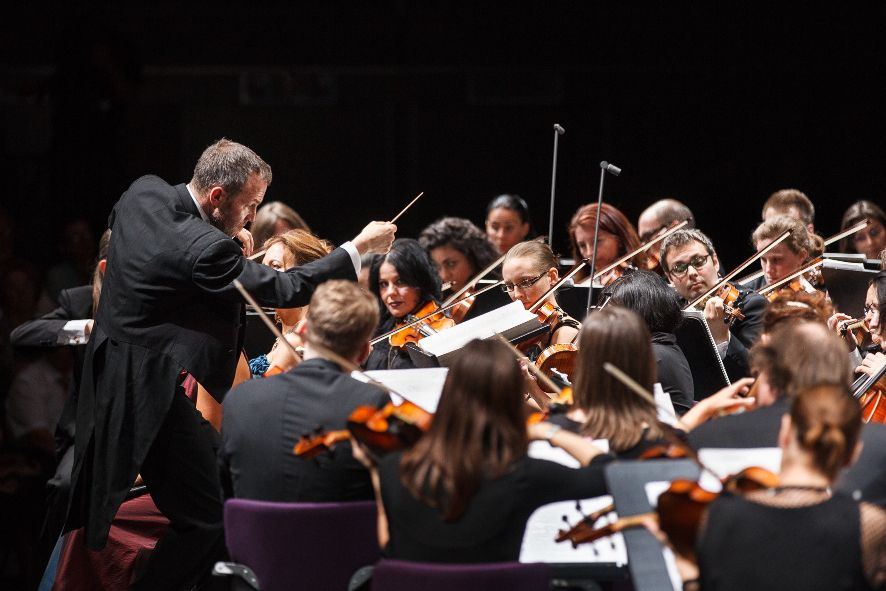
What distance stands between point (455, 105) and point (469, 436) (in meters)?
5.35

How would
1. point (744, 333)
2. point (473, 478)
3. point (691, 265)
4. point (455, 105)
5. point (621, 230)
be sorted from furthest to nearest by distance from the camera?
point (455, 105) < point (621, 230) < point (691, 265) < point (744, 333) < point (473, 478)

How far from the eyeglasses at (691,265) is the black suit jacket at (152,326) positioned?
4.88 ft

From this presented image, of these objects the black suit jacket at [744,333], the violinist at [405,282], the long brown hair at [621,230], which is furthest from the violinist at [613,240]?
the violinist at [405,282]

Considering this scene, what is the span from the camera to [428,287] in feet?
14.3

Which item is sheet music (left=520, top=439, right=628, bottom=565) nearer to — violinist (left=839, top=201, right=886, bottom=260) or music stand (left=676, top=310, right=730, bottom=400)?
music stand (left=676, top=310, right=730, bottom=400)

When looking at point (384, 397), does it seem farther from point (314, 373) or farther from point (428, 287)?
point (428, 287)

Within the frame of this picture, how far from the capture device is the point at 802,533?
6.63 feet

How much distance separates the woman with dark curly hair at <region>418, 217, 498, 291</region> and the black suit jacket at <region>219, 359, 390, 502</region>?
268cm

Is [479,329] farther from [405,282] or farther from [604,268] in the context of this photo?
[604,268]

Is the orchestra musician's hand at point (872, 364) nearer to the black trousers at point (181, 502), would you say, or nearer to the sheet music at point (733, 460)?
the sheet music at point (733, 460)

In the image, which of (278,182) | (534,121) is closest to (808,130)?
(534,121)

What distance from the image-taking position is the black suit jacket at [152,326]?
3.31 meters

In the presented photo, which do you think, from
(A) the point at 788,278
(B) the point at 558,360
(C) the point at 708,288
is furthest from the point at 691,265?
(B) the point at 558,360

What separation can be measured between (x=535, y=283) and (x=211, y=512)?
4.69 ft
